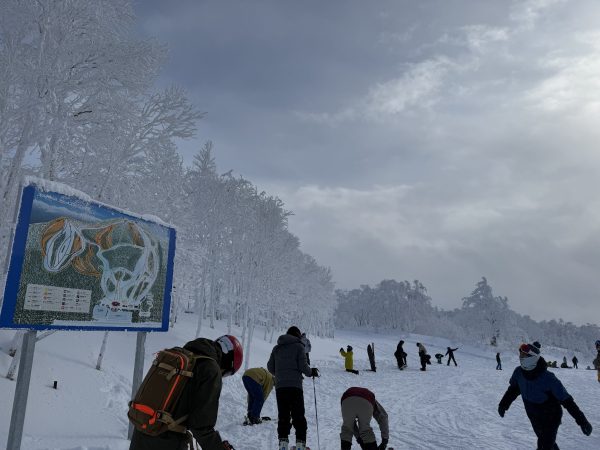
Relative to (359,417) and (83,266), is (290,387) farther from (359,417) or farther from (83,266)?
(83,266)

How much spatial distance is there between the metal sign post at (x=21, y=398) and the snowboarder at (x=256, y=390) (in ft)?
14.4

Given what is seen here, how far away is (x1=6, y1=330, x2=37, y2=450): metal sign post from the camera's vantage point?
4.43m

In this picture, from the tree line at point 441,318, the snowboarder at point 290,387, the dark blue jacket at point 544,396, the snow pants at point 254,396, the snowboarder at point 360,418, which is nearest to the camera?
the dark blue jacket at point 544,396

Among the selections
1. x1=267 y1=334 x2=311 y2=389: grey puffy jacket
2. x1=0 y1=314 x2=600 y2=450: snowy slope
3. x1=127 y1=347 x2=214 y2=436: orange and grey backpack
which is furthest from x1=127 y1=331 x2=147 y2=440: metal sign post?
x1=127 y1=347 x2=214 y2=436: orange and grey backpack

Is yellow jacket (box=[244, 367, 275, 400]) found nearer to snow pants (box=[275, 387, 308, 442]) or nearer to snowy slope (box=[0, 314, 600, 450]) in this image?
snowy slope (box=[0, 314, 600, 450])

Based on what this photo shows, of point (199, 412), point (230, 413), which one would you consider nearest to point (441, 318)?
point (230, 413)

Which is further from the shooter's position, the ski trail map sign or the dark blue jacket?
the dark blue jacket

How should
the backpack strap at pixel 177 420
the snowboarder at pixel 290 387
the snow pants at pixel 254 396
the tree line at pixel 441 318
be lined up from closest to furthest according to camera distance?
the backpack strap at pixel 177 420, the snowboarder at pixel 290 387, the snow pants at pixel 254 396, the tree line at pixel 441 318

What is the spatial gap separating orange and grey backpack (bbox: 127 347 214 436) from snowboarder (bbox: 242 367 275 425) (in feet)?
19.6

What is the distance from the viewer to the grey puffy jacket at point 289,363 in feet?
20.2

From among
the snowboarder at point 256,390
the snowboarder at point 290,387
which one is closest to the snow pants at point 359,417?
the snowboarder at point 290,387

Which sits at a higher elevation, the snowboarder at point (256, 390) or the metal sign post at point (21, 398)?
the metal sign post at point (21, 398)

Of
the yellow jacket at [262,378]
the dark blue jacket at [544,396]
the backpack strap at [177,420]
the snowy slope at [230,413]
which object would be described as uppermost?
the backpack strap at [177,420]

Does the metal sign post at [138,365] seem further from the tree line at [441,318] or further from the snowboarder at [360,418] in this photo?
the tree line at [441,318]
